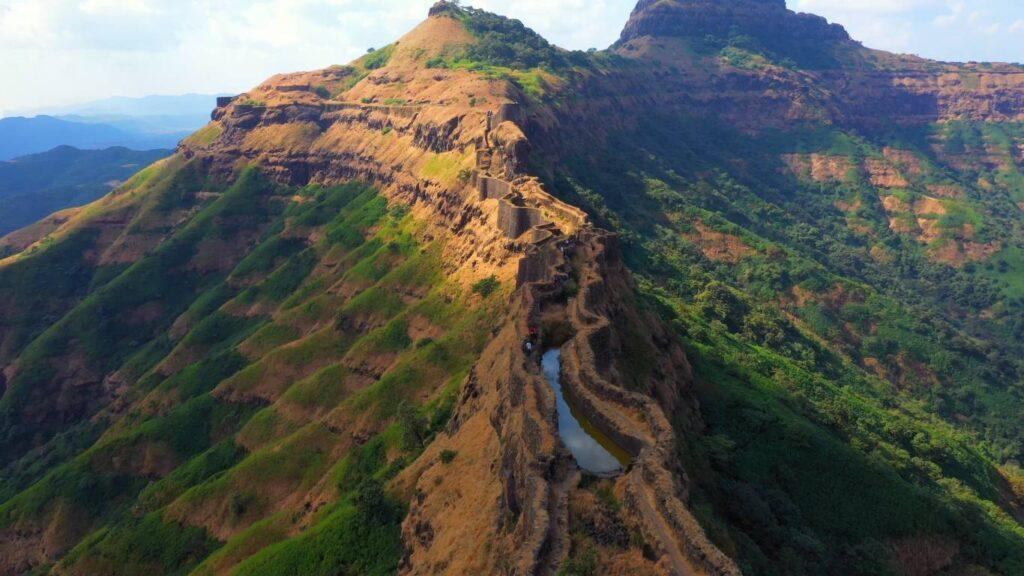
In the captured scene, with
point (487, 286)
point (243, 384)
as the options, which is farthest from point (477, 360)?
point (243, 384)

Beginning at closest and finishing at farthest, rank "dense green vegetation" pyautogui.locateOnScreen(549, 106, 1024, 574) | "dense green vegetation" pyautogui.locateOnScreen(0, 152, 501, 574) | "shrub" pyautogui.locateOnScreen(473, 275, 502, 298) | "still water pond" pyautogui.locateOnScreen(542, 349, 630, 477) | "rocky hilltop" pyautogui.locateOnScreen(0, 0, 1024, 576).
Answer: "still water pond" pyautogui.locateOnScreen(542, 349, 630, 477) < "rocky hilltop" pyautogui.locateOnScreen(0, 0, 1024, 576) < "dense green vegetation" pyautogui.locateOnScreen(549, 106, 1024, 574) < "dense green vegetation" pyautogui.locateOnScreen(0, 152, 501, 574) < "shrub" pyautogui.locateOnScreen(473, 275, 502, 298)

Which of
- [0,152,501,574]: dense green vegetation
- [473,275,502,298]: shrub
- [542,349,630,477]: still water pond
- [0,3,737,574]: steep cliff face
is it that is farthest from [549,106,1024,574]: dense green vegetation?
[0,152,501,574]: dense green vegetation

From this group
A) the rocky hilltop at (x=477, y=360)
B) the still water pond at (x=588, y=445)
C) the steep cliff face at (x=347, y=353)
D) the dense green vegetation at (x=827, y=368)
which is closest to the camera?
the still water pond at (x=588, y=445)

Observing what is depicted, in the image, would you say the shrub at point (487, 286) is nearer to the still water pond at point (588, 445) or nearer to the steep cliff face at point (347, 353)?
the steep cliff face at point (347, 353)

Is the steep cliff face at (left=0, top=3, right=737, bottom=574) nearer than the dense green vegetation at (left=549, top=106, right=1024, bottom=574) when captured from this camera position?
Yes

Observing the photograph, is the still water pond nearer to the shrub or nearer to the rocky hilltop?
the rocky hilltop

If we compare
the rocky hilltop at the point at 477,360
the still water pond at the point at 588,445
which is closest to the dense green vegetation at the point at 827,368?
the rocky hilltop at the point at 477,360
